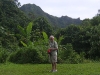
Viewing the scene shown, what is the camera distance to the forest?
16.1 m

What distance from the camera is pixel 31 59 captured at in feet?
52.0

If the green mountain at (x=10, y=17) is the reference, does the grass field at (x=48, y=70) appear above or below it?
below

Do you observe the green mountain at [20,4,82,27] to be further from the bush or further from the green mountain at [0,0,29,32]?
the bush

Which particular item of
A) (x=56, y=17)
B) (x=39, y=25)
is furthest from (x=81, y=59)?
(x=56, y=17)

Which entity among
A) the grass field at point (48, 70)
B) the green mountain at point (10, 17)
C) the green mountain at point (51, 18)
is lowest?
the grass field at point (48, 70)

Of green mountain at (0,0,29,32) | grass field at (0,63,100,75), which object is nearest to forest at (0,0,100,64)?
green mountain at (0,0,29,32)

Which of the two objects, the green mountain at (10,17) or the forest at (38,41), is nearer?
the forest at (38,41)

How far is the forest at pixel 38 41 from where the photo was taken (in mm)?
16062

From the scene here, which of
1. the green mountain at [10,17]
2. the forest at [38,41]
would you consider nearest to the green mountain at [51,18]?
the forest at [38,41]

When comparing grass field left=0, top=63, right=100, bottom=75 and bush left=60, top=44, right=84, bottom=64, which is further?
bush left=60, top=44, right=84, bottom=64

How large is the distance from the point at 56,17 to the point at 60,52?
68589 mm

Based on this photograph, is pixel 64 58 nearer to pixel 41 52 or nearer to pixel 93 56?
pixel 41 52

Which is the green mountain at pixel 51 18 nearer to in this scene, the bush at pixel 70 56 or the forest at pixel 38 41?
the forest at pixel 38 41

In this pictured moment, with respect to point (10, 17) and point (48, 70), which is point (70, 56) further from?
point (10, 17)
